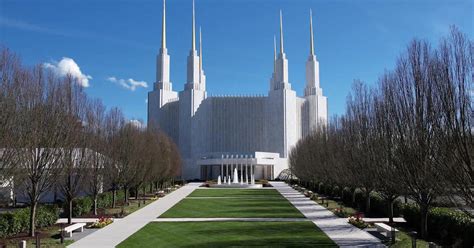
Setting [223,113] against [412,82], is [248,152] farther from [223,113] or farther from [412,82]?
[412,82]

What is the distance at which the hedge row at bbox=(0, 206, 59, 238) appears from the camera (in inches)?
667

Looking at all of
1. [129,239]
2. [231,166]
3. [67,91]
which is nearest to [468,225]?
[129,239]

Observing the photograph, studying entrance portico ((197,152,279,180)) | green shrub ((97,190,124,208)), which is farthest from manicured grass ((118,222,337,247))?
entrance portico ((197,152,279,180))

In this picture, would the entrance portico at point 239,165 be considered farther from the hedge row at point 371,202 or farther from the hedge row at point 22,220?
the hedge row at point 22,220

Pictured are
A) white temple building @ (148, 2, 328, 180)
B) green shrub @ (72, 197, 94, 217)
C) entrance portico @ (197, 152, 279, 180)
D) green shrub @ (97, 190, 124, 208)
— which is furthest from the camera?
white temple building @ (148, 2, 328, 180)

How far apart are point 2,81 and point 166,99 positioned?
270ft

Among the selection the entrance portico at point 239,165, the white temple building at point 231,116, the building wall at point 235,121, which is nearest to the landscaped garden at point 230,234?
the entrance portico at point 239,165

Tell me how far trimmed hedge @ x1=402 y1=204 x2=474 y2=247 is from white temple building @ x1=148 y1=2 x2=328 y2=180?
70726mm

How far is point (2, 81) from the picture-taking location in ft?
47.3

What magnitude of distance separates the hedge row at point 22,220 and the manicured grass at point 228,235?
13.3ft

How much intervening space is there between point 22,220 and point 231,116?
79.8 metres

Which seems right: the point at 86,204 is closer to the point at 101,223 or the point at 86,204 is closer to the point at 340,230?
the point at 101,223

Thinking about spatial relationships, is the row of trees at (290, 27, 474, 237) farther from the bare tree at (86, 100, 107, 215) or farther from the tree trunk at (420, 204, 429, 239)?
the bare tree at (86, 100, 107, 215)

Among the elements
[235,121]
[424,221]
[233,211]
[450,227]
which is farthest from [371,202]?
[235,121]
